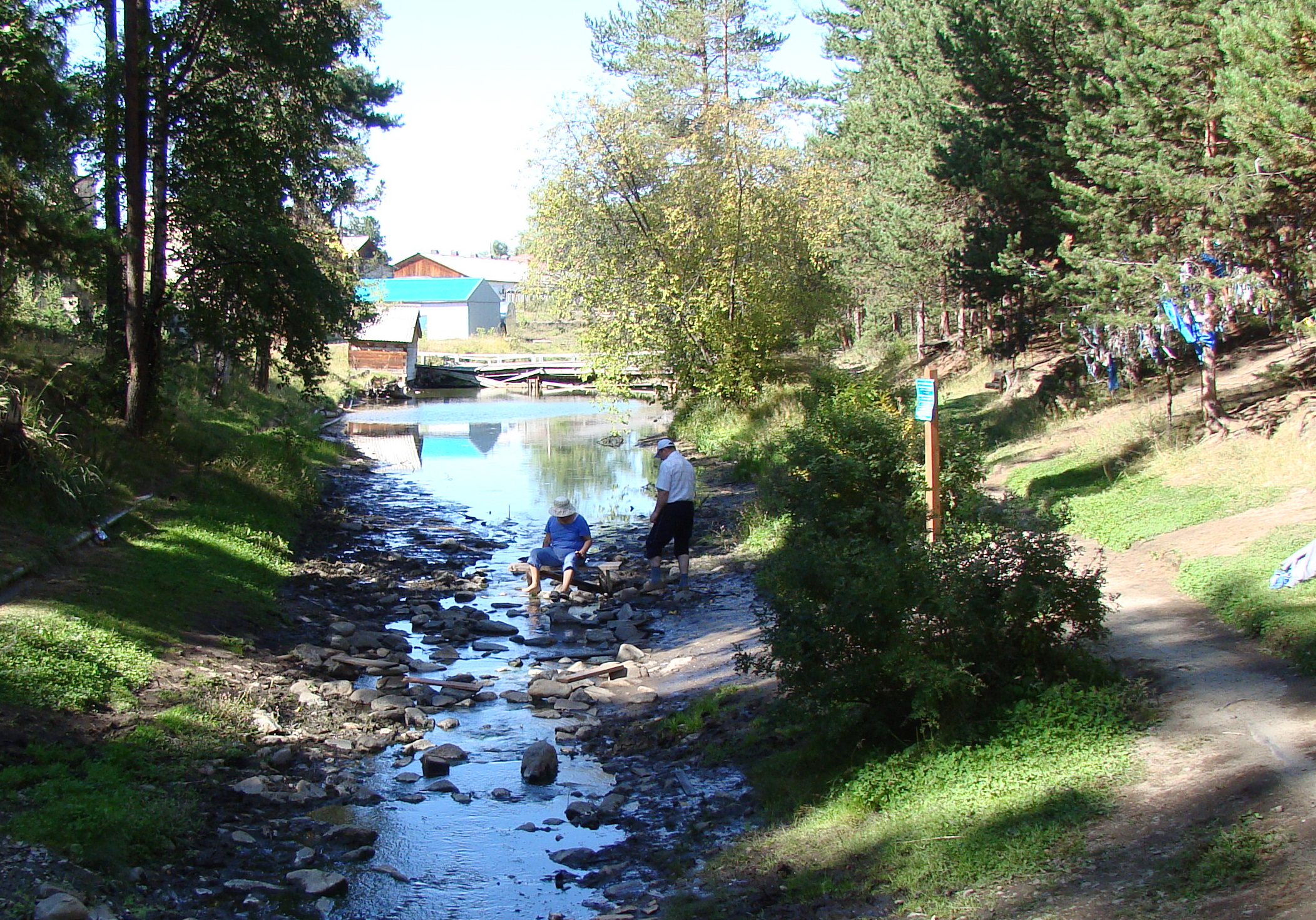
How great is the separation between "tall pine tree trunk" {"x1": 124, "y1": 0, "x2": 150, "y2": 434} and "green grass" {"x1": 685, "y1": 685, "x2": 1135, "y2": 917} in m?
13.9

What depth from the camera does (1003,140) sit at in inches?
829

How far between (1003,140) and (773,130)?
50.4ft

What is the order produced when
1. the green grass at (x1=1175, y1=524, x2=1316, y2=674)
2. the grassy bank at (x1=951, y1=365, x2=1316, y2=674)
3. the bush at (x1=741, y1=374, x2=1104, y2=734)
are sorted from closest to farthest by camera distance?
the bush at (x1=741, y1=374, x2=1104, y2=734) → the green grass at (x1=1175, y1=524, x2=1316, y2=674) → the grassy bank at (x1=951, y1=365, x2=1316, y2=674)

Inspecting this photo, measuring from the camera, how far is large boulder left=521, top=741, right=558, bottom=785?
28.4 ft

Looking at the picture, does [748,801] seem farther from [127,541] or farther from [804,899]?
[127,541]

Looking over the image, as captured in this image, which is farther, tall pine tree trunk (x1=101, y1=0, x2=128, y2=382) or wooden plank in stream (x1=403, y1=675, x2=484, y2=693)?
tall pine tree trunk (x1=101, y1=0, x2=128, y2=382)

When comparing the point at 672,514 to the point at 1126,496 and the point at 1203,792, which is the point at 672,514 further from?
the point at 1203,792

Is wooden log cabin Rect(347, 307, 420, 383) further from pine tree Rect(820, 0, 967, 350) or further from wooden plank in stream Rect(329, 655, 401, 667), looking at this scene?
wooden plank in stream Rect(329, 655, 401, 667)

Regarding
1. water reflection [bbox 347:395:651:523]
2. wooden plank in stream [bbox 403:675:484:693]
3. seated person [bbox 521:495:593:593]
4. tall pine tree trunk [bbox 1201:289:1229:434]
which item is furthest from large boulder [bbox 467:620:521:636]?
tall pine tree trunk [bbox 1201:289:1229:434]

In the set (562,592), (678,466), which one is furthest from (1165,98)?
(562,592)

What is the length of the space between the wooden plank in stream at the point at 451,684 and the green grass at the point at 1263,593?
22.9ft

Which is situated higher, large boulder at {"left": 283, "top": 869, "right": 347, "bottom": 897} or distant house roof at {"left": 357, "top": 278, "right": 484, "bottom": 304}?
distant house roof at {"left": 357, "top": 278, "right": 484, "bottom": 304}

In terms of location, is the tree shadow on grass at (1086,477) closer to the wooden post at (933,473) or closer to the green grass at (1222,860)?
the wooden post at (933,473)

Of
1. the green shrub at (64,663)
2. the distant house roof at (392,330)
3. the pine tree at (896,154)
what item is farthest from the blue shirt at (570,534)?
the distant house roof at (392,330)
